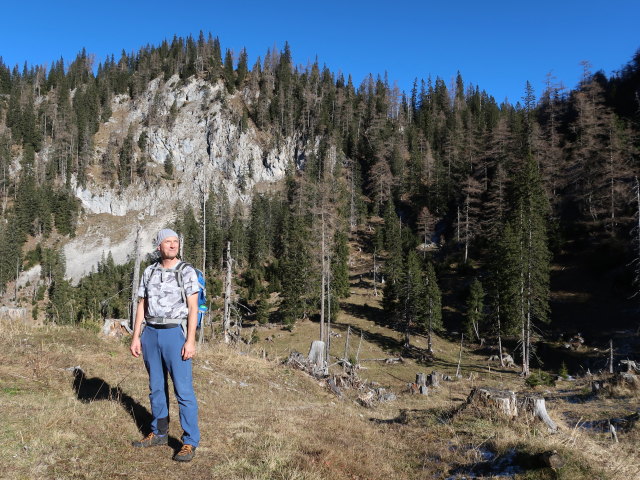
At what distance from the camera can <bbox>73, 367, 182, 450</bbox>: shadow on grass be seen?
514 cm

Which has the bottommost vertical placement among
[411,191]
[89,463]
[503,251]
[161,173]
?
[89,463]

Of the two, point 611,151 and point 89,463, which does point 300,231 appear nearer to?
point 611,151

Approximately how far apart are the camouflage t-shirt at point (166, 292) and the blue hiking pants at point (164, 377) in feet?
0.65

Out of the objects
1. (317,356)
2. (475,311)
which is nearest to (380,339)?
(475,311)

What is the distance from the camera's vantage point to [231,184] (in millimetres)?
105188

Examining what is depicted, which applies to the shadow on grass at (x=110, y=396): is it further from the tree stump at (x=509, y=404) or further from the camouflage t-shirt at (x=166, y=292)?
the tree stump at (x=509, y=404)

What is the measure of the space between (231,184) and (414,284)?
243 feet

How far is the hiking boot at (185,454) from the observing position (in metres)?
4.07

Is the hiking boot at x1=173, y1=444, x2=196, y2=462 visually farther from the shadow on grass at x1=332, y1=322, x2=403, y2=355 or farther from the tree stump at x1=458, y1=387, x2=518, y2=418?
the shadow on grass at x1=332, y1=322, x2=403, y2=355

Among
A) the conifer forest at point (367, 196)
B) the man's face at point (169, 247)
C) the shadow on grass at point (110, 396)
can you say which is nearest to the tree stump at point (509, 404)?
the shadow on grass at point (110, 396)

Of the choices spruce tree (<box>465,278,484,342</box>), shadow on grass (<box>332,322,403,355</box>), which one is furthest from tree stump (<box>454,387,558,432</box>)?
spruce tree (<box>465,278,484,342</box>)

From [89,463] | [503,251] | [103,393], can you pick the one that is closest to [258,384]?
[103,393]

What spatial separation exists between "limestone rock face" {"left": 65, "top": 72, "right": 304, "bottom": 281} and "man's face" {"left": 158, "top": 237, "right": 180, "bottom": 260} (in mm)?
89590

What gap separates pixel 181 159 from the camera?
10931 centimetres
